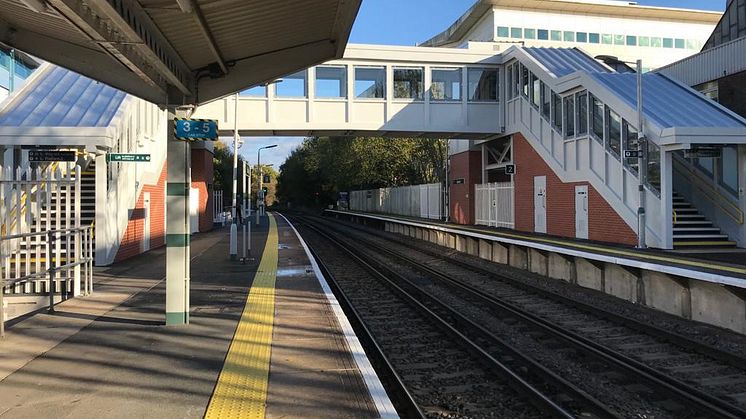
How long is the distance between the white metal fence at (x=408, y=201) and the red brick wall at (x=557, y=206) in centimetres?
1036

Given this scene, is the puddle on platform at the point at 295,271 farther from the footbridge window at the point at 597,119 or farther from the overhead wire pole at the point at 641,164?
the footbridge window at the point at 597,119

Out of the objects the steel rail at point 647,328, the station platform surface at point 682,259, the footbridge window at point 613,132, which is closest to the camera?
the steel rail at point 647,328

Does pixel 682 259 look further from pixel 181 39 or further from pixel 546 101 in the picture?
pixel 546 101

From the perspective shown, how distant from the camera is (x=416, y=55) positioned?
84.9 feet

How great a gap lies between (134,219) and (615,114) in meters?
15.7

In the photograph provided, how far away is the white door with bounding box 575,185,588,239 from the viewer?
18469 millimetres

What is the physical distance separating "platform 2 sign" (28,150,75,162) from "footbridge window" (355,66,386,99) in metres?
15.7

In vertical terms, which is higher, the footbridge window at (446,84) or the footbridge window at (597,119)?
the footbridge window at (446,84)

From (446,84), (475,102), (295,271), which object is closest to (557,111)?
(475,102)

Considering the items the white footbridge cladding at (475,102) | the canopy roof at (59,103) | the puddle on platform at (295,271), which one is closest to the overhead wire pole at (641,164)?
the white footbridge cladding at (475,102)

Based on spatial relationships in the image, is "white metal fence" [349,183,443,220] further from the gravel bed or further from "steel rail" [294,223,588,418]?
the gravel bed

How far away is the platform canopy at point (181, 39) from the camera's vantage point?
17.3ft

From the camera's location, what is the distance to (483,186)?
2788cm

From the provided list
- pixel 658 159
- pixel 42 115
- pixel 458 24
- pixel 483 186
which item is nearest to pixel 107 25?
pixel 42 115
